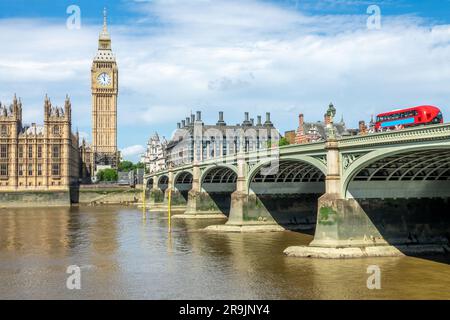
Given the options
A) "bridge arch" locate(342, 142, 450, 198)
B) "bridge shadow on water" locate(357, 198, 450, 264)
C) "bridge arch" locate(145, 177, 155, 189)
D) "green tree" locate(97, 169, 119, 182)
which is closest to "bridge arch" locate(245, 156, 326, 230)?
"bridge arch" locate(342, 142, 450, 198)

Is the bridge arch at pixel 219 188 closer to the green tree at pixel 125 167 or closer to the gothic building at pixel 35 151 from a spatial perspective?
the gothic building at pixel 35 151

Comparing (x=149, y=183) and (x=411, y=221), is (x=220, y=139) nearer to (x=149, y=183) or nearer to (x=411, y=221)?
(x=149, y=183)

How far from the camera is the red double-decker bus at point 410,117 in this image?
127 feet

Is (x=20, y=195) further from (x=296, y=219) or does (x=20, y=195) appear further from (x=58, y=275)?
(x=58, y=275)

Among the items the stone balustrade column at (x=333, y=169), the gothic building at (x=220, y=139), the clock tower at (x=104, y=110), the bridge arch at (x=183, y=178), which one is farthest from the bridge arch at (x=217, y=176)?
the clock tower at (x=104, y=110)

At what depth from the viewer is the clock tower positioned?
194 metres

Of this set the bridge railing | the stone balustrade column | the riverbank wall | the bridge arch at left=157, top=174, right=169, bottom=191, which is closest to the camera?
the bridge railing

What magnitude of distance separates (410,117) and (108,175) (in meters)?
141

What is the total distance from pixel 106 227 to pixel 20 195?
63.2 m

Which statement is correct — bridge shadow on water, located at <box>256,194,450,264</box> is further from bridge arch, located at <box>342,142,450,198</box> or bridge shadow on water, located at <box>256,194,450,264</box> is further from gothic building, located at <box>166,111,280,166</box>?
gothic building, located at <box>166,111,280,166</box>

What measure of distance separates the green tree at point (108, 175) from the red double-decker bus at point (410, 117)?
136 metres

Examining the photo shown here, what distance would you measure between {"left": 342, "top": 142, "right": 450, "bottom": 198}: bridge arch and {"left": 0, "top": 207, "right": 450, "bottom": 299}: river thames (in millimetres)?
A: 5910

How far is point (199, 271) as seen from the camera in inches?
1305
